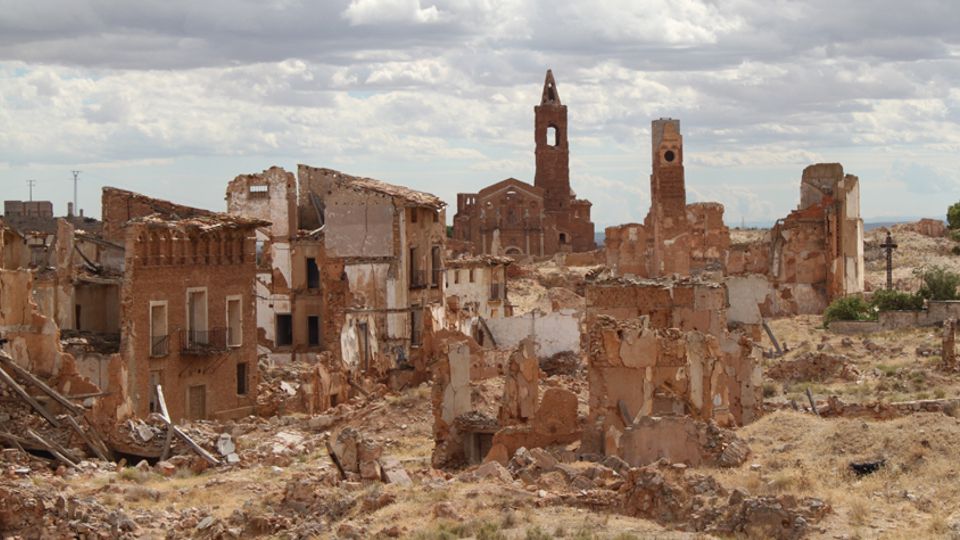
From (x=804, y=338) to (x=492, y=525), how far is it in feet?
105

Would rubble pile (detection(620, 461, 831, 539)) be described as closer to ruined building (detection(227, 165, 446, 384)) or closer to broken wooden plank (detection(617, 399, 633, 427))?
broken wooden plank (detection(617, 399, 633, 427))

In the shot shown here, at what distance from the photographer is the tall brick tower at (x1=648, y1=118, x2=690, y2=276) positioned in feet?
239

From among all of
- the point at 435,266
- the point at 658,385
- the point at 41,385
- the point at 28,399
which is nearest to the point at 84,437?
the point at 28,399

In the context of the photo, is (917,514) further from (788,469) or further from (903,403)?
(903,403)

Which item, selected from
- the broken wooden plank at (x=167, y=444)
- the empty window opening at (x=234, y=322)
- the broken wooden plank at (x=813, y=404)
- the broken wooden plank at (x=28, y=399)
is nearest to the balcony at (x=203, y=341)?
the empty window opening at (x=234, y=322)

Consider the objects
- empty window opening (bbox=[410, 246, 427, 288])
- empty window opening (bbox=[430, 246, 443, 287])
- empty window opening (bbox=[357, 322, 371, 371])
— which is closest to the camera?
empty window opening (bbox=[357, 322, 371, 371])

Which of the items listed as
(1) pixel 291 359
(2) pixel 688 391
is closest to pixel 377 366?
Answer: (1) pixel 291 359

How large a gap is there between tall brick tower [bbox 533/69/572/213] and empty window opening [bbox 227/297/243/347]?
213 feet

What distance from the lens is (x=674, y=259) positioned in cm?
7306

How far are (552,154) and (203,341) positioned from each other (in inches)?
2673

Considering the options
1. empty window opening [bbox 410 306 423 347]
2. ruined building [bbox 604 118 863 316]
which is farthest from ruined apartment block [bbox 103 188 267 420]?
ruined building [bbox 604 118 863 316]

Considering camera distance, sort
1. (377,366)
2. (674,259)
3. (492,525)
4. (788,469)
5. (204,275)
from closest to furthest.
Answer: (492,525) < (788,469) < (204,275) < (377,366) < (674,259)

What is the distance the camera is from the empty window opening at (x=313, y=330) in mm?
47219

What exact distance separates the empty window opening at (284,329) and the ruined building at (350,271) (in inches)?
1.1
